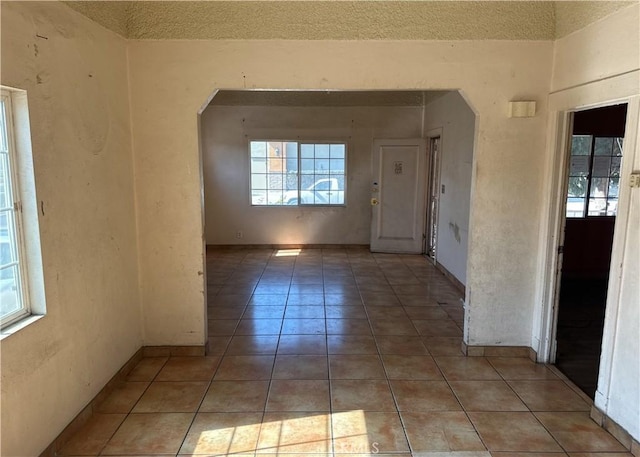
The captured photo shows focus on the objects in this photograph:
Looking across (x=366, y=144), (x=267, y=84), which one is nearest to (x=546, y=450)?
(x=267, y=84)

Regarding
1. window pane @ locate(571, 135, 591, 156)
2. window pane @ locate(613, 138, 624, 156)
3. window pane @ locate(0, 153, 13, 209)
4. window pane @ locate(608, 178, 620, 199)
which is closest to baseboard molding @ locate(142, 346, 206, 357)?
window pane @ locate(0, 153, 13, 209)

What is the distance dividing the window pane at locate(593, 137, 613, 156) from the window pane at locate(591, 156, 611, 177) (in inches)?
2.4

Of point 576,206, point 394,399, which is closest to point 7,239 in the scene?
point 394,399

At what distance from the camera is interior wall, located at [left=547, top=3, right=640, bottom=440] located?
2334 millimetres

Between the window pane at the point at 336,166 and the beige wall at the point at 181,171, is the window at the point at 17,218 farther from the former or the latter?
the window pane at the point at 336,166

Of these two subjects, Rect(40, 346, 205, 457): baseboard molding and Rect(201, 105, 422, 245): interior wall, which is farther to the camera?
Rect(201, 105, 422, 245): interior wall

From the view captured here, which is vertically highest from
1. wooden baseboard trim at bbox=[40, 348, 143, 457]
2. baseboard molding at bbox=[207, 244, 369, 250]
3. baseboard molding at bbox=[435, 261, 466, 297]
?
baseboard molding at bbox=[207, 244, 369, 250]

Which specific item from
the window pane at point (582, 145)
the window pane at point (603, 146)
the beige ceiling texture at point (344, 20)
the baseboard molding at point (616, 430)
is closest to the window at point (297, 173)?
the window pane at point (582, 145)

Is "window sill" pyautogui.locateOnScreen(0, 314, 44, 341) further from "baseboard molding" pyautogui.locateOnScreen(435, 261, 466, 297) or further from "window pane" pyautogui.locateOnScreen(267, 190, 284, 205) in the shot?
"window pane" pyautogui.locateOnScreen(267, 190, 284, 205)

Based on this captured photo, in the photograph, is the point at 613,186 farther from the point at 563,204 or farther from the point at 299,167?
the point at 299,167

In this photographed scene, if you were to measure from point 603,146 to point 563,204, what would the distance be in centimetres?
284

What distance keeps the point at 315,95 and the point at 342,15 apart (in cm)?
377

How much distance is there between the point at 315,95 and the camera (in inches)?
265

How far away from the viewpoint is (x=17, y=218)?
2080 millimetres
